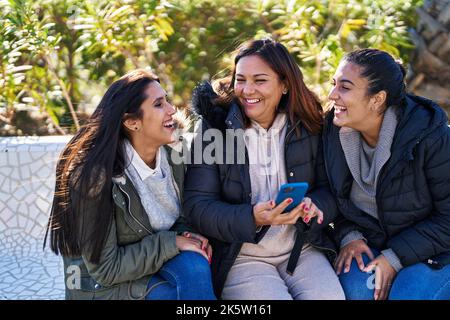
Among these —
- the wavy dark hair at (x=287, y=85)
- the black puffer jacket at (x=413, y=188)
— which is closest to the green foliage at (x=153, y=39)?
the wavy dark hair at (x=287, y=85)

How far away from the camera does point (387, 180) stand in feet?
9.63

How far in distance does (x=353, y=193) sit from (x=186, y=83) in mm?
2409

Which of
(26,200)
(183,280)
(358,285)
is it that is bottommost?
(26,200)

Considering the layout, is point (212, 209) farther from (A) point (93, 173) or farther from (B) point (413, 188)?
(B) point (413, 188)

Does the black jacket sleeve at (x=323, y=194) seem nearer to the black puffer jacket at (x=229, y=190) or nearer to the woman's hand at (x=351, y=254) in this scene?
the black puffer jacket at (x=229, y=190)

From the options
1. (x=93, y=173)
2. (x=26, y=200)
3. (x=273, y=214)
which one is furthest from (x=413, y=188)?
(x=26, y=200)

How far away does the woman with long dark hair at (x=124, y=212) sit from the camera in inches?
108

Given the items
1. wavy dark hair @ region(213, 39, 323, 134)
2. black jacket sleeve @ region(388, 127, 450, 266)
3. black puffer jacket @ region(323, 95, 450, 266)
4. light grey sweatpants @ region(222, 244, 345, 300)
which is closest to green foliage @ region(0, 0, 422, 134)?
wavy dark hair @ region(213, 39, 323, 134)

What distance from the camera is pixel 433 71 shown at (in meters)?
5.37

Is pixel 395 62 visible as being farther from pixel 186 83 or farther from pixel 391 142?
pixel 186 83

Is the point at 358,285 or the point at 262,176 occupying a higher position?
the point at 262,176

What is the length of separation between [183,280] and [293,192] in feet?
1.96

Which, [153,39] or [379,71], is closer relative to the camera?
[379,71]

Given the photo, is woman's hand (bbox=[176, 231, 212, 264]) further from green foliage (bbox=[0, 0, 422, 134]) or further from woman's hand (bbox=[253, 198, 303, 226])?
green foliage (bbox=[0, 0, 422, 134])
